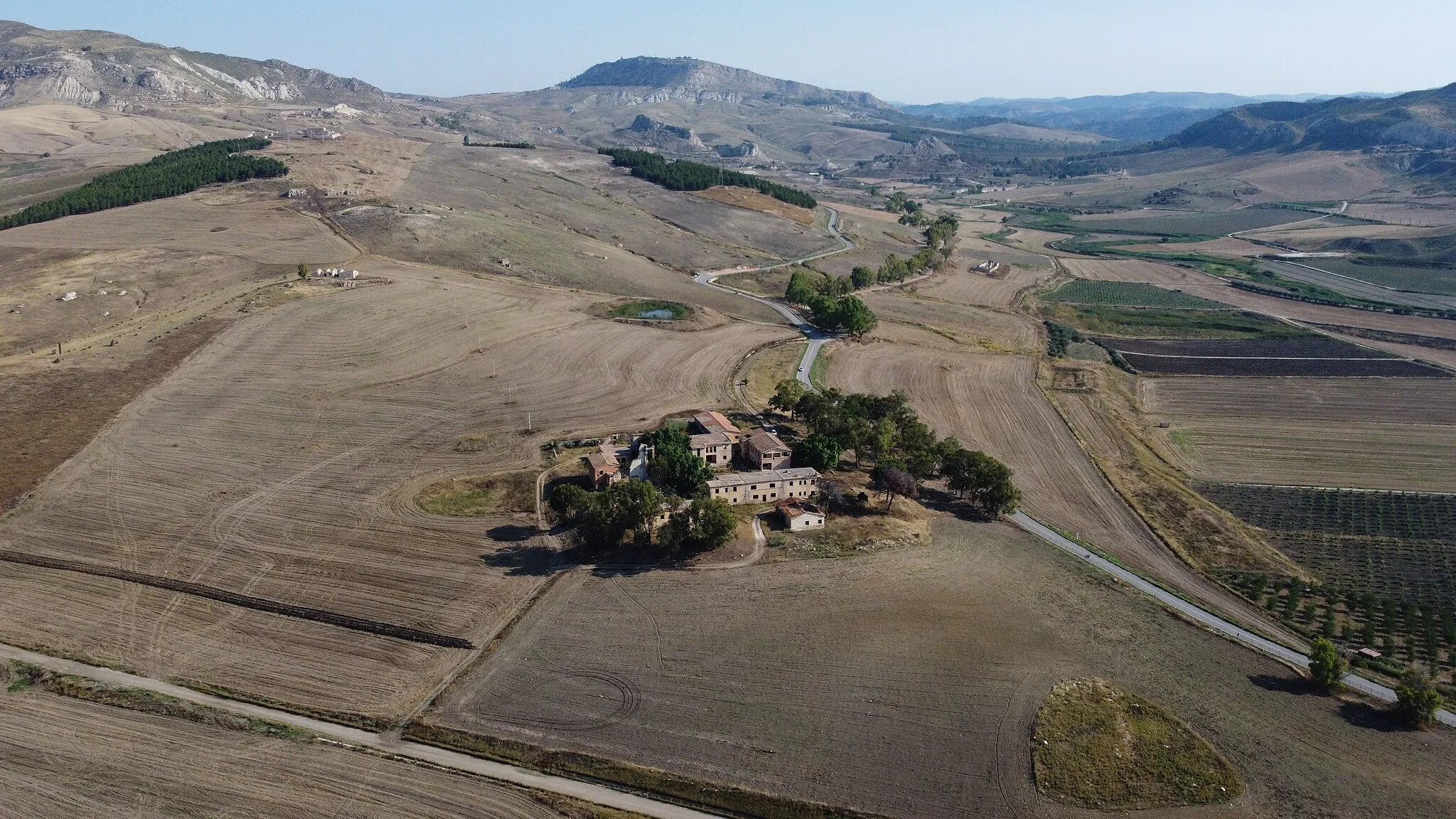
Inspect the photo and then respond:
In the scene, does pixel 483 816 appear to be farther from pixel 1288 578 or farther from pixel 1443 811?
pixel 1288 578

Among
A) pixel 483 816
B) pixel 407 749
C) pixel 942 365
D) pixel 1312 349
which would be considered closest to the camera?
pixel 483 816

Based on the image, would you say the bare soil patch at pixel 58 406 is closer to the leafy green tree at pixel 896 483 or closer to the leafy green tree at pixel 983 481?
the leafy green tree at pixel 896 483

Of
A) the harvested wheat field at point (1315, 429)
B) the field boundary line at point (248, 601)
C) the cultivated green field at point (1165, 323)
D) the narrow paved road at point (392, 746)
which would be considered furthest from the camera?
the cultivated green field at point (1165, 323)

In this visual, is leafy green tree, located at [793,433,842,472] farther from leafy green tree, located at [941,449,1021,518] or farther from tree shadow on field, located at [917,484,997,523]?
leafy green tree, located at [941,449,1021,518]

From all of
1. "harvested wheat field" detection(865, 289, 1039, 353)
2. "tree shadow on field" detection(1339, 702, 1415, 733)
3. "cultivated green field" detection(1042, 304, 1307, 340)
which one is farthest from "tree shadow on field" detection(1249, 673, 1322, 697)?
"cultivated green field" detection(1042, 304, 1307, 340)

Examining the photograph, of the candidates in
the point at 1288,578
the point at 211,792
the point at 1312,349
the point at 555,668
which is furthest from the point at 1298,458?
the point at 211,792

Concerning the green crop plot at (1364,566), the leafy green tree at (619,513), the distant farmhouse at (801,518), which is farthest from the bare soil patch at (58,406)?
the green crop plot at (1364,566)
